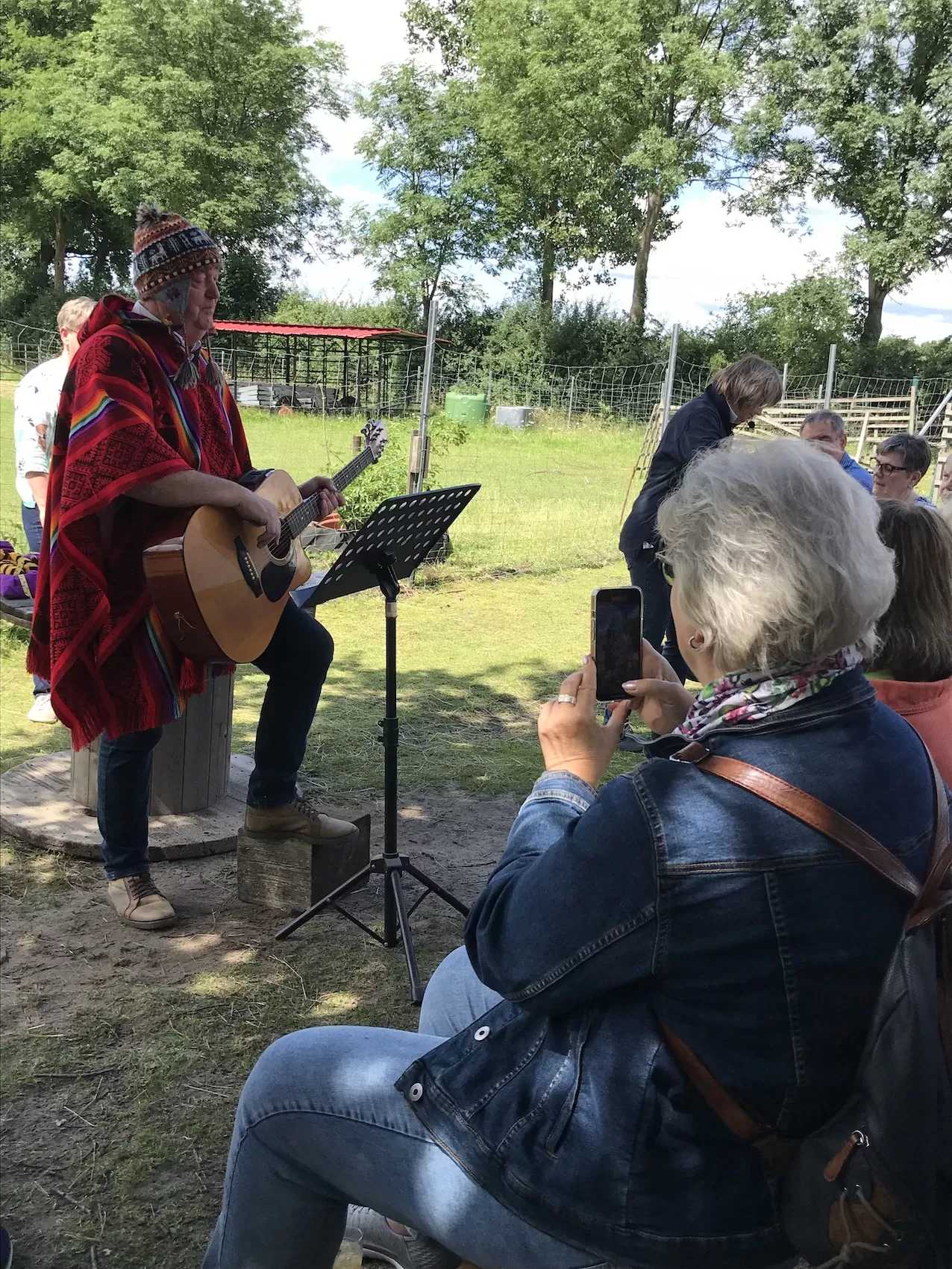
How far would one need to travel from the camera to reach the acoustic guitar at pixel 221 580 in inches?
123

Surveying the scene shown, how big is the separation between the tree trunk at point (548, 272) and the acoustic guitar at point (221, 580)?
36162 mm

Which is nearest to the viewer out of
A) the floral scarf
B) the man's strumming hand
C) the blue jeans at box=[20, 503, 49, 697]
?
the floral scarf

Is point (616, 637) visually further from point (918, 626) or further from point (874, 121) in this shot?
point (874, 121)

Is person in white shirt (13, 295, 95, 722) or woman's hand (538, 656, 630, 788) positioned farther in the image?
person in white shirt (13, 295, 95, 722)

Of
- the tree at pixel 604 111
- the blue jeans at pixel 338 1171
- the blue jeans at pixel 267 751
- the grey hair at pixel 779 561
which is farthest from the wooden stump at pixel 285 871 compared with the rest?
the tree at pixel 604 111

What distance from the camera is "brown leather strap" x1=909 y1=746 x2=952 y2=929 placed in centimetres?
126

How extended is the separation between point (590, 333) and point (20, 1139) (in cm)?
3301

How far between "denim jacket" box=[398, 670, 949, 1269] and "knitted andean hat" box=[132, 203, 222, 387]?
96.5 inches

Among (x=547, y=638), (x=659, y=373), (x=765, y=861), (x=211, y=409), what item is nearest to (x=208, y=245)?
(x=211, y=409)

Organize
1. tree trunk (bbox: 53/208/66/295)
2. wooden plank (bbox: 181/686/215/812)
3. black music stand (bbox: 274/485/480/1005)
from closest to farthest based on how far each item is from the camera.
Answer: black music stand (bbox: 274/485/480/1005), wooden plank (bbox: 181/686/215/812), tree trunk (bbox: 53/208/66/295)

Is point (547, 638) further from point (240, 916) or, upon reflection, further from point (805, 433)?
point (240, 916)

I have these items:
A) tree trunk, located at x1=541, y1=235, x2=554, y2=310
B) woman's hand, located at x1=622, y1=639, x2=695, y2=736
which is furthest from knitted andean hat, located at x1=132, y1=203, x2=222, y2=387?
tree trunk, located at x1=541, y1=235, x2=554, y2=310

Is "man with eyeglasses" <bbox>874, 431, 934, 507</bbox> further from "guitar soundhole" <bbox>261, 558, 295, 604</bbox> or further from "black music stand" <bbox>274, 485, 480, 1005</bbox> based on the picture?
"guitar soundhole" <bbox>261, 558, 295, 604</bbox>

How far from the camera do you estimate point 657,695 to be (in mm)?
1827
